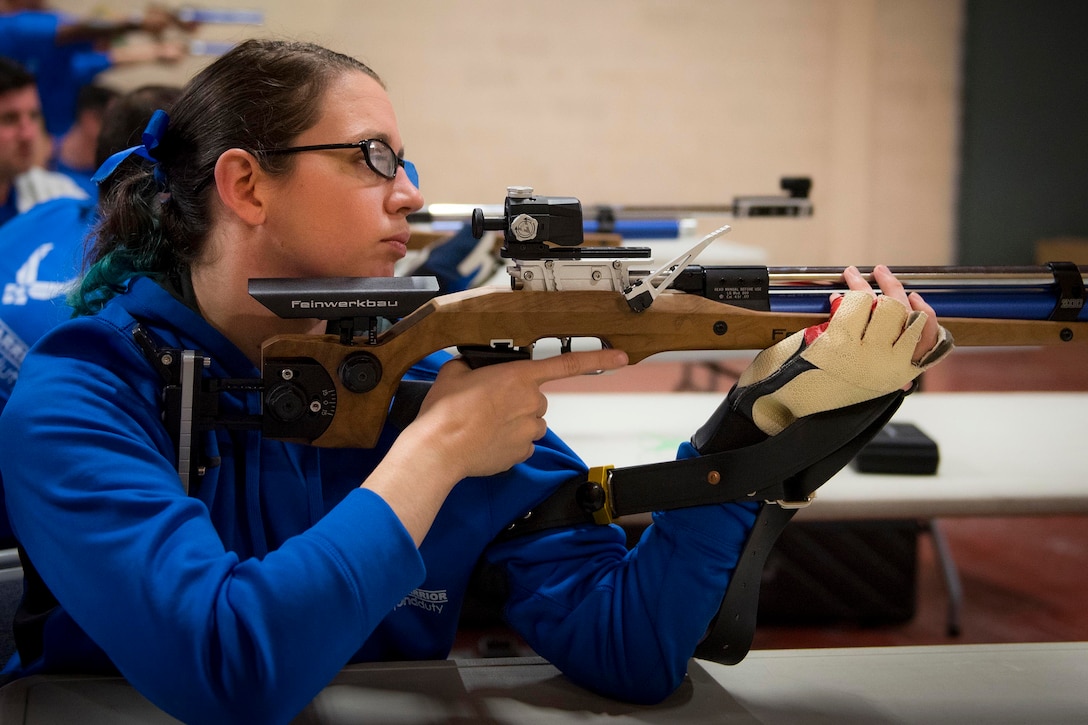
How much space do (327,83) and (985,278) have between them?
33.4 inches

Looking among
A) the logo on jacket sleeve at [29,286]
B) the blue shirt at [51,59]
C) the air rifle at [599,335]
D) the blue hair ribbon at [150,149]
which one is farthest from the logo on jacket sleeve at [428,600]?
the blue shirt at [51,59]

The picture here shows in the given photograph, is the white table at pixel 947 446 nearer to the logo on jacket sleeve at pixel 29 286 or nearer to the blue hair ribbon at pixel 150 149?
the blue hair ribbon at pixel 150 149

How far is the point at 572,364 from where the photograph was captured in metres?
1.09

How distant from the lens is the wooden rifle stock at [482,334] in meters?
1.06

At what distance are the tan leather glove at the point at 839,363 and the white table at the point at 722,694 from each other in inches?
12.5

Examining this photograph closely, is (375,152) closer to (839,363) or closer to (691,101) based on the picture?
(839,363)

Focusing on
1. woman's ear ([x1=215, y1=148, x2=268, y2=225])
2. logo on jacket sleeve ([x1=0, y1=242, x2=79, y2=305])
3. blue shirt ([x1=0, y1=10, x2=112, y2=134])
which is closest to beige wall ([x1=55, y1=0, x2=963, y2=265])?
blue shirt ([x1=0, y1=10, x2=112, y2=134])

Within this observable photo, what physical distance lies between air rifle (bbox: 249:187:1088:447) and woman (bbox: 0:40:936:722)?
0.05m

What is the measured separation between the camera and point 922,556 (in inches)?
127

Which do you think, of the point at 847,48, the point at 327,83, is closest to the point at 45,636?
the point at 327,83

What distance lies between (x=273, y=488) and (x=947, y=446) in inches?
56.4

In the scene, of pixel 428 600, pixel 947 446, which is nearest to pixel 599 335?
pixel 428 600

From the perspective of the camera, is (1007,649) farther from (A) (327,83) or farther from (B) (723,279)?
(A) (327,83)

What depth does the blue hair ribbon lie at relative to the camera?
3.74 ft
